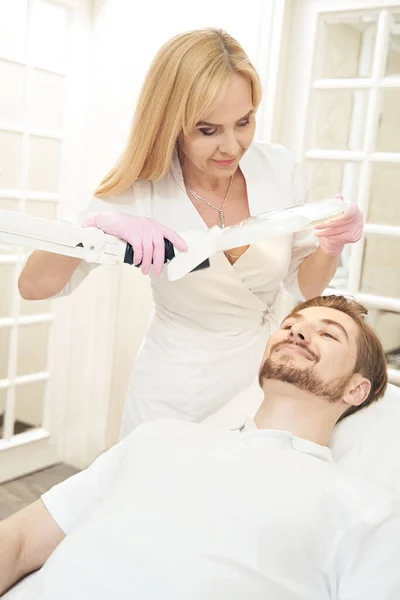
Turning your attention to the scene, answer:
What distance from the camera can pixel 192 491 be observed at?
127cm

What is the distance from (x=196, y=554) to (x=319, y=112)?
2.00 meters

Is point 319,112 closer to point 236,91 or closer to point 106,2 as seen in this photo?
point 106,2

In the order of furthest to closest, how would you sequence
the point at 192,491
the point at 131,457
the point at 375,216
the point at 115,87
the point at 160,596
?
the point at 115,87
the point at 375,216
the point at 131,457
the point at 192,491
the point at 160,596

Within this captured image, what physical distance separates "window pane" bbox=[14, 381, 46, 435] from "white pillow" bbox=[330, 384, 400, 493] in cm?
193

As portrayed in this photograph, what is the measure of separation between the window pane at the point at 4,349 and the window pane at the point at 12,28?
113cm

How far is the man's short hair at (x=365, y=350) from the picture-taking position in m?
1.66

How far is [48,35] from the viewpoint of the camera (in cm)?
305

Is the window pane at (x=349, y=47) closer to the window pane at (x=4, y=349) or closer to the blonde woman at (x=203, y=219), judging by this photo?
the blonde woman at (x=203, y=219)

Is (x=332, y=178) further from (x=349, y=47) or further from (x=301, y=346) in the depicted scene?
(x=301, y=346)

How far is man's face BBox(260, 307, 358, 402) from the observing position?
158 cm

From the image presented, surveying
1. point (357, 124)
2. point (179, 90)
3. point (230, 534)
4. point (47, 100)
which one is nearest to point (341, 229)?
point (179, 90)

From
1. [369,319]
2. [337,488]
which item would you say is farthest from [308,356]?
[369,319]

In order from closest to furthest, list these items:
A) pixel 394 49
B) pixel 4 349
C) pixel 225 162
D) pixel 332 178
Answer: pixel 225 162 < pixel 394 49 < pixel 332 178 < pixel 4 349

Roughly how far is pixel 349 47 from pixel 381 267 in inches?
32.0
